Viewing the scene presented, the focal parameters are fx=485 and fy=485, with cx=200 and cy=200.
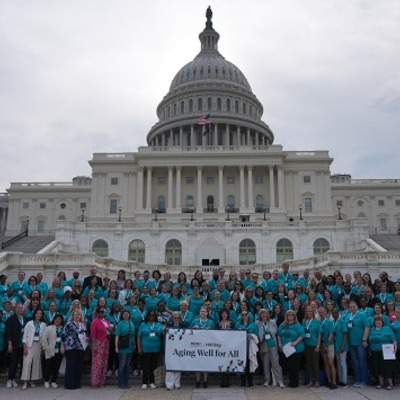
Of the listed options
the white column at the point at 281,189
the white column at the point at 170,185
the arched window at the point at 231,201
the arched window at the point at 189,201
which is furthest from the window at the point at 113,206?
the white column at the point at 281,189

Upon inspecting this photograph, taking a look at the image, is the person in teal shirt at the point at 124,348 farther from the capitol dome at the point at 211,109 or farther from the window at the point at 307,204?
the capitol dome at the point at 211,109

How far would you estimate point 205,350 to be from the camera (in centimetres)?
1332

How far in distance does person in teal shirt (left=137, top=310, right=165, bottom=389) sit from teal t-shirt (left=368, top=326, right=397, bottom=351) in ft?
19.0

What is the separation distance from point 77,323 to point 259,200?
65402mm

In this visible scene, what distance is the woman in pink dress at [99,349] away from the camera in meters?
13.2

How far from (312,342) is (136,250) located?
→ 36643 mm

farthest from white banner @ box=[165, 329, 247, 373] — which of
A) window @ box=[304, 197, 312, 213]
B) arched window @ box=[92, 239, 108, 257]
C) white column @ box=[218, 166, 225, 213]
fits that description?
window @ box=[304, 197, 312, 213]

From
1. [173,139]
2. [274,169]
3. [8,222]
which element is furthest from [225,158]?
[8,222]

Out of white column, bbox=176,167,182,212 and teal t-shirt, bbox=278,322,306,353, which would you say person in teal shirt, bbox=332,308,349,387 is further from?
white column, bbox=176,167,182,212

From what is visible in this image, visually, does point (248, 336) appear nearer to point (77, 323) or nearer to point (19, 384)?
point (77, 323)

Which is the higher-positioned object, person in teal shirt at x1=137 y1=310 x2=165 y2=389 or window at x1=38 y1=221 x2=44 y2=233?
window at x1=38 y1=221 x2=44 y2=233

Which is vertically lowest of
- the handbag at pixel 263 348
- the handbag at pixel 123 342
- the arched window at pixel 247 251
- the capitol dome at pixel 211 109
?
the handbag at pixel 263 348

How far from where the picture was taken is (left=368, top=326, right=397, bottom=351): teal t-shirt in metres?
13.2

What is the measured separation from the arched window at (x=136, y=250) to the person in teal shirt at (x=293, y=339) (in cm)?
3592
